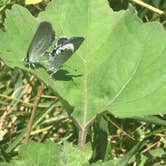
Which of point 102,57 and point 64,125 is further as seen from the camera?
point 64,125

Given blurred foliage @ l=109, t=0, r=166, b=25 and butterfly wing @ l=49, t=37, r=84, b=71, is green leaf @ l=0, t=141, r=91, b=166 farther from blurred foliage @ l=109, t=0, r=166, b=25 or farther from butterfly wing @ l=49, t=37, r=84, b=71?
blurred foliage @ l=109, t=0, r=166, b=25

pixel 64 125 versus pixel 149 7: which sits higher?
pixel 149 7

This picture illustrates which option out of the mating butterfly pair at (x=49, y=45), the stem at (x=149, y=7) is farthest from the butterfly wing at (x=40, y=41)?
the stem at (x=149, y=7)

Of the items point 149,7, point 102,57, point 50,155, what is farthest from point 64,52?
point 149,7

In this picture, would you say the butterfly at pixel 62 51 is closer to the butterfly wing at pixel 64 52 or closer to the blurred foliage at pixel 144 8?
the butterfly wing at pixel 64 52

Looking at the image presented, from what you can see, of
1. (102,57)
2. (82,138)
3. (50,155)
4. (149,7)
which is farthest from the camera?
(149,7)

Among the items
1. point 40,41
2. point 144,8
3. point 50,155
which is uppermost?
point 40,41

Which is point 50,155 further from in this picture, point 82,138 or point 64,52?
point 64,52

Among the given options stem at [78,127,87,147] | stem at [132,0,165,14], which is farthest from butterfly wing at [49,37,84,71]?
stem at [132,0,165,14]
